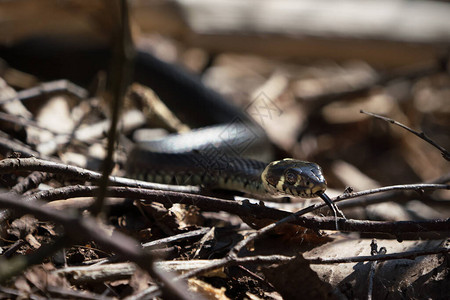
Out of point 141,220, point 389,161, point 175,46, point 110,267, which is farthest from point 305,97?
point 110,267

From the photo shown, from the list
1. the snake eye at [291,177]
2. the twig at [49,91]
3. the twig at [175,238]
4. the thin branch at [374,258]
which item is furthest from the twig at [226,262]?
the twig at [49,91]

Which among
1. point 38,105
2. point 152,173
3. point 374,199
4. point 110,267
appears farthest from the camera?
point 38,105

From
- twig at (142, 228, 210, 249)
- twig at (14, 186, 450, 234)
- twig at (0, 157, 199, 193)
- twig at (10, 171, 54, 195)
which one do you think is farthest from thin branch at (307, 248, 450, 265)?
twig at (10, 171, 54, 195)

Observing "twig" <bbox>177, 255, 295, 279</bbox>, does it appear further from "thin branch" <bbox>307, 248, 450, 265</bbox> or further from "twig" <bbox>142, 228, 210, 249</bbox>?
"twig" <bbox>142, 228, 210, 249</bbox>

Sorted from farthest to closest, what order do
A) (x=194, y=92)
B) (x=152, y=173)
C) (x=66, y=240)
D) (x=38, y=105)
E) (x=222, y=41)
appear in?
1. (x=222, y=41)
2. (x=194, y=92)
3. (x=38, y=105)
4. (x=152, y=173)
5. (x=66, y=240)

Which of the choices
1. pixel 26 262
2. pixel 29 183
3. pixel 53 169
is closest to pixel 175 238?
pixel 53 169

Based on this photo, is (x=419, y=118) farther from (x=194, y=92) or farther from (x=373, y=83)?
(x=194, y=92)

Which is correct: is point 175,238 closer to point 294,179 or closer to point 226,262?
point 226,262
